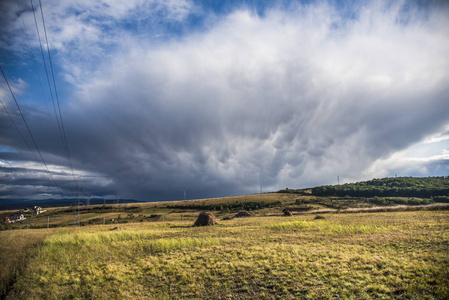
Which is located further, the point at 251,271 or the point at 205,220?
the point at 205,220

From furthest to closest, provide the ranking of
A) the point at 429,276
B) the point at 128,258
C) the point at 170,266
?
the point at 128,258 → the point at 170,266 → the point at 429,276

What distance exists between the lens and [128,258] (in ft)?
66.1

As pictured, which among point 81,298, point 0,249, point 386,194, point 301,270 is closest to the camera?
point 81,298

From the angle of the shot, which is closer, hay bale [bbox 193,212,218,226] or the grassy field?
the grassy field

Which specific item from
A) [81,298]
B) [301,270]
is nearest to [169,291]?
[81,298]

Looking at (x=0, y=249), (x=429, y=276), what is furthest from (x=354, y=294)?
(x=0, y=249)

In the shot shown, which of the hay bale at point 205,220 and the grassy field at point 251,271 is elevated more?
the grassy field at point 251,271

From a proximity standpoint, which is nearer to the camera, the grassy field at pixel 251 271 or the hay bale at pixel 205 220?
the grassy field at pixel 251 271

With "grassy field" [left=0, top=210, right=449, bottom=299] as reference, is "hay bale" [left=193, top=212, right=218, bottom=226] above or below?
below

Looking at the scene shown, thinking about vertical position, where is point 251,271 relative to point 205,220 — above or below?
above

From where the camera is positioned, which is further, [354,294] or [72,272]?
[72,272]

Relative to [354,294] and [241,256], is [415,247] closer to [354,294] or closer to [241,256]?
[354,294]

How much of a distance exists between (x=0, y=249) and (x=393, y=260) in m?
37.8

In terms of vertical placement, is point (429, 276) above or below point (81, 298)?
above
